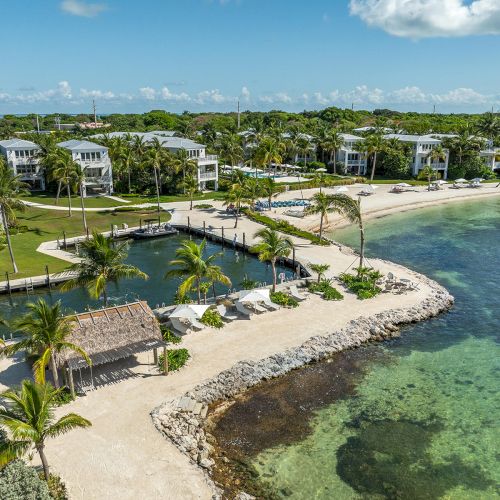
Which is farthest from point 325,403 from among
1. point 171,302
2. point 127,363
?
point 171,302

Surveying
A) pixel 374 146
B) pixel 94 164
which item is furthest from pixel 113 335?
pixel 374 146

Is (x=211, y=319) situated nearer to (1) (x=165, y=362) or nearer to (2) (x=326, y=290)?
(1) (x=165, y=362)

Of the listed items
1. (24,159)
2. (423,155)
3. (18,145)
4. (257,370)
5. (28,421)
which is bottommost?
(257,370)

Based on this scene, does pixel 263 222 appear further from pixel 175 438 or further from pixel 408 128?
pixel 408 128

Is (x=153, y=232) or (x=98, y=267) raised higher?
(x=98, y=267)

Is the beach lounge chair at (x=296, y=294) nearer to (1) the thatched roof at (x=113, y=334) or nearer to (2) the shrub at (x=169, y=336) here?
(2) the shrub at (x=169, y=336)

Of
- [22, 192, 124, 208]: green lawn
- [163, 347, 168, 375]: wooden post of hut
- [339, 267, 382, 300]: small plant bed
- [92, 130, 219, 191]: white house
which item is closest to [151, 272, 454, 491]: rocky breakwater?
[163, 347, 168, 375]: wooden post of hut

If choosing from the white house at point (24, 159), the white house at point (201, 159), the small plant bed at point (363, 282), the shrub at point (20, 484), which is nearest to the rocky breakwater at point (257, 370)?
the small plant bed at point (363, 282)

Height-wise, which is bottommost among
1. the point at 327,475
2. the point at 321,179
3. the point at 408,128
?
the point at 327,475
